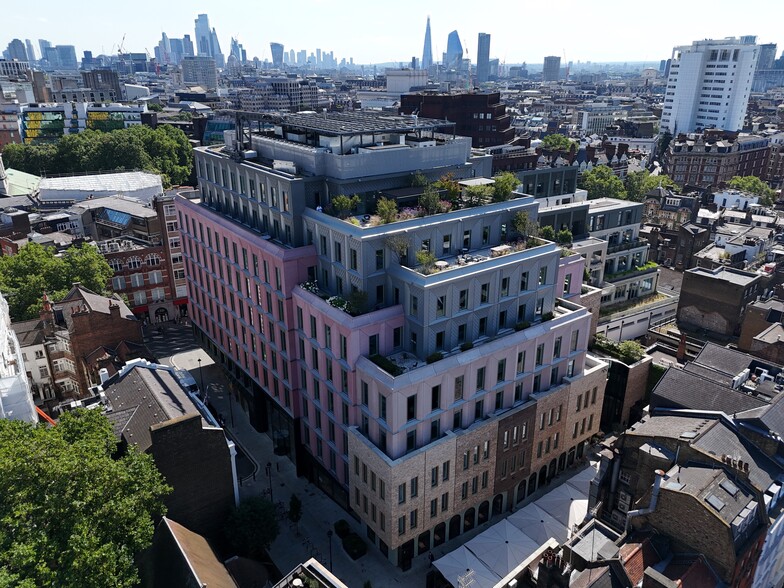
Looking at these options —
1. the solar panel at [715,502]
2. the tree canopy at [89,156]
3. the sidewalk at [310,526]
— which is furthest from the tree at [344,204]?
the tree canopy at [89,156]

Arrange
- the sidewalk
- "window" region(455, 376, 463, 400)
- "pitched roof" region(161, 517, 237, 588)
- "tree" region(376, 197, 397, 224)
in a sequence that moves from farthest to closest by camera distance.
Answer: "tree" region(376, 197, 397, 224)
the sidewalk
"window" region(455, 376, 463, 400)
"pitched roof" region(161, 517, 237, 588)

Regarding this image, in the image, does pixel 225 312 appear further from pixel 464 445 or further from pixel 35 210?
pixel 35 210

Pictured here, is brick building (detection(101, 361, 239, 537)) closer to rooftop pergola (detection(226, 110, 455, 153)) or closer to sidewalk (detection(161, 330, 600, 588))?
sidewalk (detection(161, 330, 600, 588))

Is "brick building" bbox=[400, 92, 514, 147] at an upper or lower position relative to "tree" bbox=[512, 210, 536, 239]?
upper

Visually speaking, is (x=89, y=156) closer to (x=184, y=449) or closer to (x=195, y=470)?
(x=184, y=449)

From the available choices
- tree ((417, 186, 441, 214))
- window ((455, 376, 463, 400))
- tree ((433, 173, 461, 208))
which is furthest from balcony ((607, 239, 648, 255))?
window ((455, 376, 463, 400))

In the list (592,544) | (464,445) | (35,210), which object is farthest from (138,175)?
(592,544)

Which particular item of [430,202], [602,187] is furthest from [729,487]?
[602,187]
